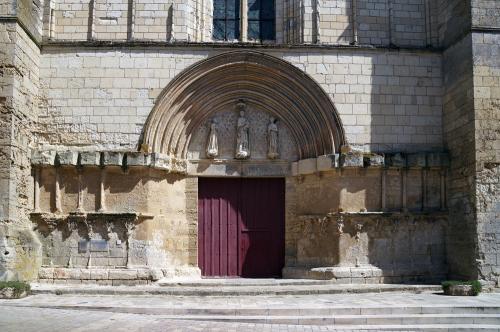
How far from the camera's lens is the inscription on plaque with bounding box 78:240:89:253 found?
1070cm

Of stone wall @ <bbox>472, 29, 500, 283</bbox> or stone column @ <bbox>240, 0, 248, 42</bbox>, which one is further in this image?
stone column @ <bbox>240, 0, 248, 42</bbox>

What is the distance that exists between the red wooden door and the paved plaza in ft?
7.21

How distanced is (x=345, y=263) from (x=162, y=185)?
3606 mm

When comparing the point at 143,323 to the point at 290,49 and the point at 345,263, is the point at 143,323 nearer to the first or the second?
the point at 345,263

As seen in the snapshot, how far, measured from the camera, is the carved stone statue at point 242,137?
38.5ft

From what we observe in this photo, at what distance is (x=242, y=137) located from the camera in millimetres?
11789

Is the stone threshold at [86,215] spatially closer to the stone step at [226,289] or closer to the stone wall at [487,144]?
the stone step at [226,289]

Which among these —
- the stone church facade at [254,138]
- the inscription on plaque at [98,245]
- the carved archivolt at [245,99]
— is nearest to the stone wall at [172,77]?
the stone church facade at [254,138]

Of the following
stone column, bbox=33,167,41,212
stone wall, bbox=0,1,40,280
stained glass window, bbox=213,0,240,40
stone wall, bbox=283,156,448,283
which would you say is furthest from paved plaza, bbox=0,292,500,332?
stained glass window, bbox=213,0,240,40

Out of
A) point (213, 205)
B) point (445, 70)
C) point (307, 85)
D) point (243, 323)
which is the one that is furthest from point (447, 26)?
point (243, 323)

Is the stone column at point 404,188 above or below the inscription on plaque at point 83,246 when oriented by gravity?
above

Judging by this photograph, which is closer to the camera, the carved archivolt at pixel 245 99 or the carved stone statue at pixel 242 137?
the carved archivolt at pixel 245 99

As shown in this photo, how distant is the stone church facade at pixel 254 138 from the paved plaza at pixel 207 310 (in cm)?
144

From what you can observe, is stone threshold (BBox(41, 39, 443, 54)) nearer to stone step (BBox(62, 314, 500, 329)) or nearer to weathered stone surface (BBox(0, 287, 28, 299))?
weathered stone surface (BBox(0, 287, 28, 299))
